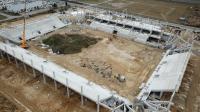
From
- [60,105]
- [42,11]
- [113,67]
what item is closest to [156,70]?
[113,67]

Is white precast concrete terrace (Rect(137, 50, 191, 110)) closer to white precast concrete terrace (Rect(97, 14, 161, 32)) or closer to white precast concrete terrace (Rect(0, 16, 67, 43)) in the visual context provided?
white precast concrete terrace (Rect(97, 14, 161, 32))

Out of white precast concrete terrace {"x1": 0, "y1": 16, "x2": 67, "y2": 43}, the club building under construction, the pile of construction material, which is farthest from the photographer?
white precast concrete terrace {"x1": 0, "y1": 16, "x2": 67, "y2": 43}

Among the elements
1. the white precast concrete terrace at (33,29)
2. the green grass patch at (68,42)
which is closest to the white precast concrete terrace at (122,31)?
the green grass patch at (68,42)

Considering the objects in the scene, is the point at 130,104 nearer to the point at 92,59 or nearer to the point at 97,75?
the point at 97,75

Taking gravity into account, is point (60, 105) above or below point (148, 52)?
below

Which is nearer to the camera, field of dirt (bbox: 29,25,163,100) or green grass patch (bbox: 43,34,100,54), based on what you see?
field of dirt (bbox: 29,25,163,100)

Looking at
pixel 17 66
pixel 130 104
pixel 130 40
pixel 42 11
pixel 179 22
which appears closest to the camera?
pixel 130 104

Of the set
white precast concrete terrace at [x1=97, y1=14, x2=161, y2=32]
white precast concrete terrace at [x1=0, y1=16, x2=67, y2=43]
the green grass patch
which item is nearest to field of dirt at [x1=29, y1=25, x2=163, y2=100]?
the green grass patch
